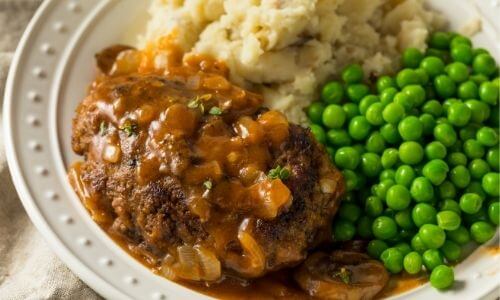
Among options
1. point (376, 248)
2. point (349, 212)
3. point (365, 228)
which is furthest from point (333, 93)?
point (376, 248)

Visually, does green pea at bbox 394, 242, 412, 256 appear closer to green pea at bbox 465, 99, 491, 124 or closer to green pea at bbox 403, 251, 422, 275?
green pea at bbox 403, 251, 422, 275

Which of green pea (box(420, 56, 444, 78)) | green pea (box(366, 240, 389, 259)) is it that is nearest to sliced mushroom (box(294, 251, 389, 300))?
green pea (box(366, 240, 389, 259))

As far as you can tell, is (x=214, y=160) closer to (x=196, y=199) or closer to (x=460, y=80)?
(x=196, y=199)

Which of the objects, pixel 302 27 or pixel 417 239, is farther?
pixel 302 27

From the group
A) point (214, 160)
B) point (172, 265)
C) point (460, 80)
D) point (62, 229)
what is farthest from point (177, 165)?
A: point (460, 80)

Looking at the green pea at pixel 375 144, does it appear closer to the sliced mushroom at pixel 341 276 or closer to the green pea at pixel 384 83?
A: the green pea at pixel 384 83

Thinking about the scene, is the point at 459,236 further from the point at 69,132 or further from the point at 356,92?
the point at 69,132
